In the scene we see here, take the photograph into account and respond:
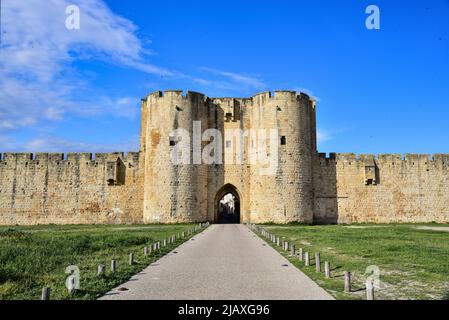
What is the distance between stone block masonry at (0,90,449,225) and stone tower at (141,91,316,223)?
9cm

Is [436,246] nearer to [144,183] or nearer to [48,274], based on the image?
[48,274]

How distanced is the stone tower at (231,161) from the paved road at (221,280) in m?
18.3

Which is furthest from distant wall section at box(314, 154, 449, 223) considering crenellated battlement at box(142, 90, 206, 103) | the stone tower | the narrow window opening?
crenellated battlement at box(142, 90, 206, 103)

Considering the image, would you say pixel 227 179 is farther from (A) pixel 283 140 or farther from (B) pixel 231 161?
(A) pixel 283 140

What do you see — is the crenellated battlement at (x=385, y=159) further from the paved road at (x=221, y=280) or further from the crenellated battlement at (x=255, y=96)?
the paved road at (x=221, y=280)

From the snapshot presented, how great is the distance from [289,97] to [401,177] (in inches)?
479

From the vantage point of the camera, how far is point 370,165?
34.2m

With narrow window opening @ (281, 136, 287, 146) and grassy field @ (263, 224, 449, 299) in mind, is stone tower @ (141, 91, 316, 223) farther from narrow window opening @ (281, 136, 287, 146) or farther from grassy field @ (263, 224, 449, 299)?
grassy field @ (263, 224, 449, 299)

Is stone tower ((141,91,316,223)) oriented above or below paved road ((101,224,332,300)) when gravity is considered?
above

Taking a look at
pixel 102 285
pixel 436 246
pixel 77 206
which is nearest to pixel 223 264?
pixel 102 285

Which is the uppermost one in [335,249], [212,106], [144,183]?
[212,106]

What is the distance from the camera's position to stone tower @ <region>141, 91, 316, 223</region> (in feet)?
104

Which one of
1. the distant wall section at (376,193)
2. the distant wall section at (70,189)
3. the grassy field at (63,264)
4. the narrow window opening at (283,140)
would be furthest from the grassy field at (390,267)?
the distant wall section at (70,189)

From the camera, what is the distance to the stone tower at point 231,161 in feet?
104
